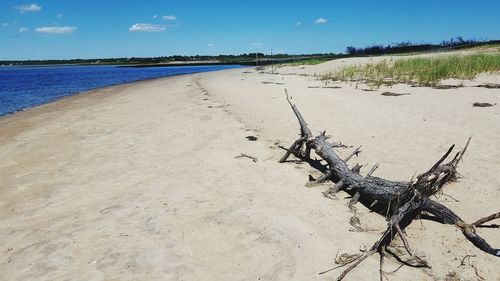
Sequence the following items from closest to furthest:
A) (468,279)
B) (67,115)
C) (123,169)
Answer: (468,279) < (123,169) < (67,115)

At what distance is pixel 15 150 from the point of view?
890cm

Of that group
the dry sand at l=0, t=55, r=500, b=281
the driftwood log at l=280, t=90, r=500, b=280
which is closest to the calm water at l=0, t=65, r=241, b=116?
the dry sand at l=0, t=55, r=500, b=281

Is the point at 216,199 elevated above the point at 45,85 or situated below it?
above

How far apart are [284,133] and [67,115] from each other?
9.32m

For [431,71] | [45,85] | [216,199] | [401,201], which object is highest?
[431,71]

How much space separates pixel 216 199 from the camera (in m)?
5.31

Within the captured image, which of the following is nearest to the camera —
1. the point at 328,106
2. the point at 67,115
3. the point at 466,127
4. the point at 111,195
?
the point at 111,195

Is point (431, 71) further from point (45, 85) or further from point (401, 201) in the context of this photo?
point (45, 85)

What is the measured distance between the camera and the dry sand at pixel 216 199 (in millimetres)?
3754

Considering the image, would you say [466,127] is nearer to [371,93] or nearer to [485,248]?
[485,248]

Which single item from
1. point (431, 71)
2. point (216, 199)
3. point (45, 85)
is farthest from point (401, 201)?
point (45, 85)

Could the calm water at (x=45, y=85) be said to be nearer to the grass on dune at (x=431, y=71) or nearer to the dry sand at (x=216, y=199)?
the dry sand at (x=216, y=199)

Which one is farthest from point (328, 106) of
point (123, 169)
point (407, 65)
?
point (407, 65)

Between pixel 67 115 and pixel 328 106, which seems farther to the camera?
pixel 67 115
